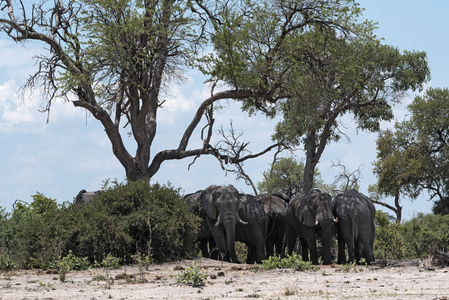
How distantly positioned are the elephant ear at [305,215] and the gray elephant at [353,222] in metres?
0.81

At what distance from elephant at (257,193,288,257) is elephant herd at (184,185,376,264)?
0.44 metres

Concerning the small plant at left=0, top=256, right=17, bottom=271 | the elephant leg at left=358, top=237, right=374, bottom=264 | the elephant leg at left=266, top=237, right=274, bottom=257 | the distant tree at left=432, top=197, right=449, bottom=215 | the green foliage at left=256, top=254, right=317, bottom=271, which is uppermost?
the distant tree at left=432, top=197, right=449, bottom=215

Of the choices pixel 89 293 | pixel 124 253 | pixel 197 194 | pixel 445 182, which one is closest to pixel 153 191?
pixel 124 253

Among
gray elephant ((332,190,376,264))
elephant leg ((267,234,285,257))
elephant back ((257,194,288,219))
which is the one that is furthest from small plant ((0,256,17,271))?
elephant leg ((267,234,285,257))

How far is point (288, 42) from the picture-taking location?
2641cm

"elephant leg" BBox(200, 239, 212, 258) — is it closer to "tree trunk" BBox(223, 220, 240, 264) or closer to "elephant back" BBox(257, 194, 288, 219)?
"elephant back" BBox(257, 194, 288, 219)

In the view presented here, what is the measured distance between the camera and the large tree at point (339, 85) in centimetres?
2620

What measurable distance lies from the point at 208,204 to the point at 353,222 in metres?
4.43

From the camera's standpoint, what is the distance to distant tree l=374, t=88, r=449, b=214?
41500 millimetres

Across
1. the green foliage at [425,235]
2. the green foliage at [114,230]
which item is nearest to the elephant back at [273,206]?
the green foliage at [114,230]

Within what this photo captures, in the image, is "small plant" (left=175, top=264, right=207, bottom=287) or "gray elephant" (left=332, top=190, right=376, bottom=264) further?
"gray elephant" (left=332, top=190, right=376, bottom=264)

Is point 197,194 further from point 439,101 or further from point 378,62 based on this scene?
point 439,101

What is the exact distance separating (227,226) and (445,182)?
26.4m

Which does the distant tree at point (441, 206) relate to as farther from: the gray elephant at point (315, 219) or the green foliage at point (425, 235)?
the gray elephant at point (315, 219)
